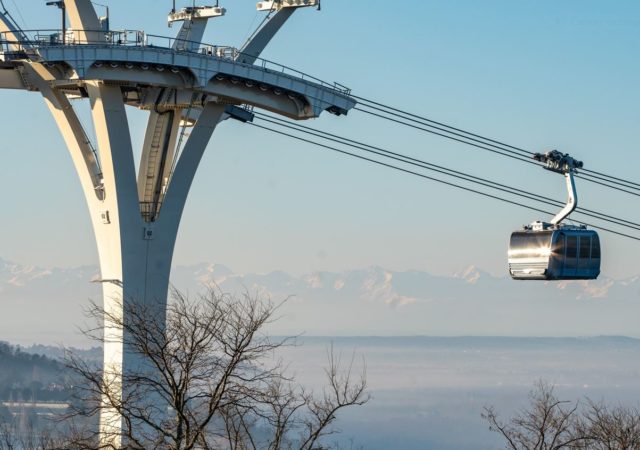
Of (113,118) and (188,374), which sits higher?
(113,118)

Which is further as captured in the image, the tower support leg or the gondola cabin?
the gondola cabin

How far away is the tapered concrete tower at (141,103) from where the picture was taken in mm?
57938

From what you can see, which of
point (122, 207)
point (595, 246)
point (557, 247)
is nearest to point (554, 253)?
point (557, 247)

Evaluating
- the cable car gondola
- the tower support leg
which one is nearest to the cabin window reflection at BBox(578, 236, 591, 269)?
the cable car gondola

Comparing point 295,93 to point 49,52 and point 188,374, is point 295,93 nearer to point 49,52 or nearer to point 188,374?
point 49,52

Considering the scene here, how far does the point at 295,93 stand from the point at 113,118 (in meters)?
7.57

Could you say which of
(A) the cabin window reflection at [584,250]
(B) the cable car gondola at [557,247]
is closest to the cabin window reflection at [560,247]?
(B) the cable car gondola at [557,247]

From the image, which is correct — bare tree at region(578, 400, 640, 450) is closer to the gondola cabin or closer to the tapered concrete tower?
the gondola cabin

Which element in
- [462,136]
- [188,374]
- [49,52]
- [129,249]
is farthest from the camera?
[462,136]

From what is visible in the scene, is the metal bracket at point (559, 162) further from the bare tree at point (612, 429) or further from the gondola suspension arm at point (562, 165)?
the bare tree at point (612, 429)

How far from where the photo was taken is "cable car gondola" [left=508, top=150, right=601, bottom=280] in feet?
199

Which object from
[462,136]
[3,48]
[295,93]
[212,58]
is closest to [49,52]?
[3,48]

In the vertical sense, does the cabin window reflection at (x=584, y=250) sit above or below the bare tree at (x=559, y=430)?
above

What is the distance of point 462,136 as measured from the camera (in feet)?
214
